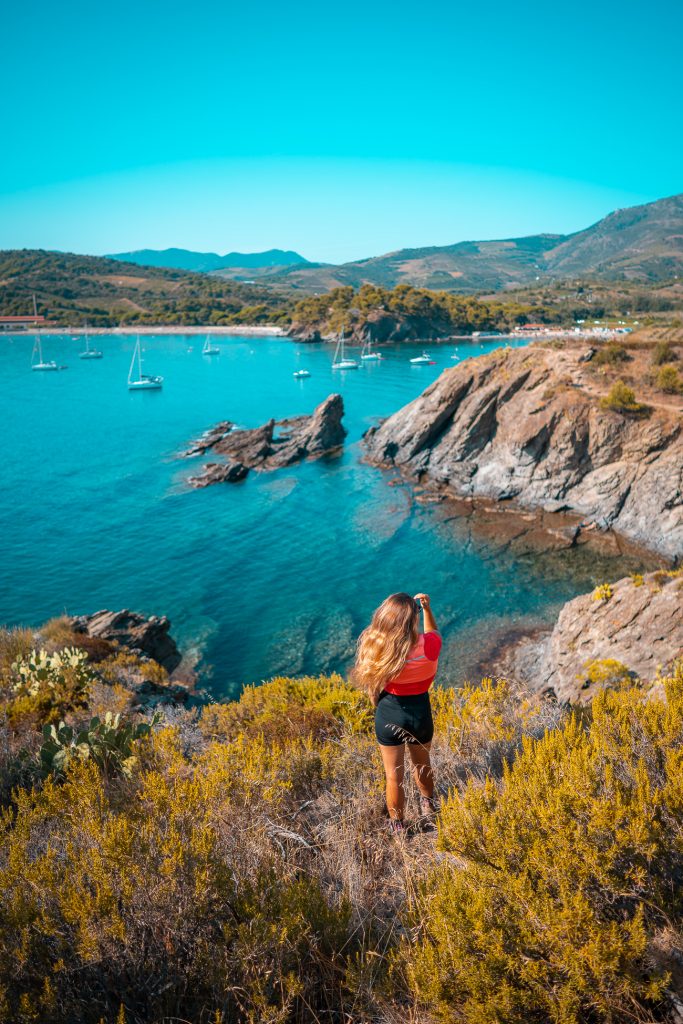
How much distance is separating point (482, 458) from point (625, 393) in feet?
26.8

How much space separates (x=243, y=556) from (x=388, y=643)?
2157 centimetres

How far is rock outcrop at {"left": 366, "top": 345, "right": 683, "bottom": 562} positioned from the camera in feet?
88.0

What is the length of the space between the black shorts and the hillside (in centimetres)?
14066

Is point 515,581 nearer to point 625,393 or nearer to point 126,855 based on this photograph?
point 625,393

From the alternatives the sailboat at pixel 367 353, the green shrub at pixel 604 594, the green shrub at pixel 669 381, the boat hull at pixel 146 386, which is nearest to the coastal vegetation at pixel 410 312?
the sailboat at pixel 367 353

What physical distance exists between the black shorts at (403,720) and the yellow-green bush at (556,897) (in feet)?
2.79

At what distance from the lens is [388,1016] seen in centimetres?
290

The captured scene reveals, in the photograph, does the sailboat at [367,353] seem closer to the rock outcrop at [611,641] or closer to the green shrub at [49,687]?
the rock outcrop at [611,641]

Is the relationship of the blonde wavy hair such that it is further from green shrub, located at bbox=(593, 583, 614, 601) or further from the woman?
green shrub, located at bbox=(593, 583, 614, 601)

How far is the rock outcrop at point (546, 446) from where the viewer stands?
88.0ft

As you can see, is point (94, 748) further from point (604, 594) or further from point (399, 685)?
point (604, 594)

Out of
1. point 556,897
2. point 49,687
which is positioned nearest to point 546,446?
point 49,687

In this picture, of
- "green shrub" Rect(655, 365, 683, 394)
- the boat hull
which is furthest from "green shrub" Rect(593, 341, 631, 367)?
the boat hull

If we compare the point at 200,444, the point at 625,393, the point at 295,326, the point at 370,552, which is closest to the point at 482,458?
the point at 625,393
